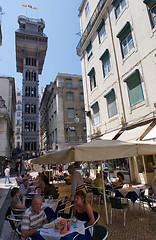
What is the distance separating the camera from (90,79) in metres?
17.3

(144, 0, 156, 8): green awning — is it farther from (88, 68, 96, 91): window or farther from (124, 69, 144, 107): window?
(88, 68, 96, 91): window

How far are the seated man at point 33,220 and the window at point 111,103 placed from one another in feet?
34.0

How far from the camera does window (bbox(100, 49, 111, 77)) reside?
45.6 feet

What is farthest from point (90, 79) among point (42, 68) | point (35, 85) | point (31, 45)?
point (42, 68)

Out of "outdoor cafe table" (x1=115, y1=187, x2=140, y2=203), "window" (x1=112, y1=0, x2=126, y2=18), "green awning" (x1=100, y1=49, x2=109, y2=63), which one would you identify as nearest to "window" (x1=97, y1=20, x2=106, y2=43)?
"green awning" (x1=100, y1=49, x2=109, y2=63)

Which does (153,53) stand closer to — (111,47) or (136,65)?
(136,65)

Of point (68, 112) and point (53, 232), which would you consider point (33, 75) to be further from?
point (53, 232)

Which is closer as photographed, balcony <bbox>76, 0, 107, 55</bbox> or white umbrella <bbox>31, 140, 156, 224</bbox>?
white umbrella <bbox>31, 140, 156, 224</bbox>

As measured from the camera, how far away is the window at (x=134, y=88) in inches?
402

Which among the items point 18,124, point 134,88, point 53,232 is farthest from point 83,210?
point 18,124

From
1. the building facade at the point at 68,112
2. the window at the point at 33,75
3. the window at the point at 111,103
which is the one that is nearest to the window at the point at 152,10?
the window at the point at 111,103

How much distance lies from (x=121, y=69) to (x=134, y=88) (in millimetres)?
2238

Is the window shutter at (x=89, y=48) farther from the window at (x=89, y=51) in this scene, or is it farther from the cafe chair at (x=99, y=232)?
the cafe chair at (x=99, y=232)

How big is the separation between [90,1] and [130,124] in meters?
15.3
